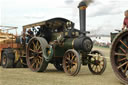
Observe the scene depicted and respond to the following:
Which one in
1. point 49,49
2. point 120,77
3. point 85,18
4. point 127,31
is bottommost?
point 120,77

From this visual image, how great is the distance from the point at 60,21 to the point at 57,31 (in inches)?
26.5

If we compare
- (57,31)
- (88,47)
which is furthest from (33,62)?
(88,47)

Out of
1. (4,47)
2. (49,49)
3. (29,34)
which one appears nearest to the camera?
(49,49)

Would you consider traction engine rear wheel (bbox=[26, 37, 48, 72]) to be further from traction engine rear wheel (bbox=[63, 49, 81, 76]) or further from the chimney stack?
the chimney stack

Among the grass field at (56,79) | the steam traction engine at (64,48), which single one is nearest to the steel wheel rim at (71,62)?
the steam traction engine at (64,48)

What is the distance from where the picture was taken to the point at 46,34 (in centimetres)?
837

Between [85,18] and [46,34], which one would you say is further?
[46,34]

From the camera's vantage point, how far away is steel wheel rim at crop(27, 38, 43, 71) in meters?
7.96

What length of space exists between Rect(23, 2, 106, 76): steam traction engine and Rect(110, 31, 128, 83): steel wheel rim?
1.58 metres

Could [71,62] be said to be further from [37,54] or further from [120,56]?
[120,56]

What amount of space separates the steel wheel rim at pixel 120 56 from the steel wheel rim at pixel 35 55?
3.49 meters

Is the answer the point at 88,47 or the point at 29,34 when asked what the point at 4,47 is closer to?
the point at 29,34

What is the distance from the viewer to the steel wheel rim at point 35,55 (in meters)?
7.96

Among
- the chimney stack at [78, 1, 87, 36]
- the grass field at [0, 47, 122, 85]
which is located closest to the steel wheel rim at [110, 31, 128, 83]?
the grass field at [0, 47, 122, 85]
